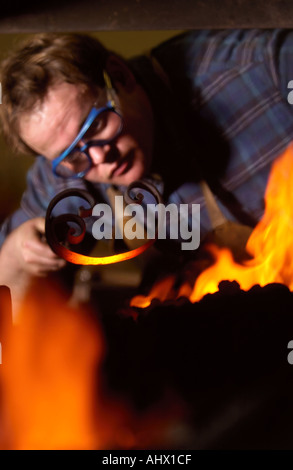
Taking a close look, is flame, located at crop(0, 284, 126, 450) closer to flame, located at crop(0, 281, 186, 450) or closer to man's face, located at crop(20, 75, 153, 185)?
flame, located at crop(0, 281, 186, 450)

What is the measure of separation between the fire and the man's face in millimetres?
255

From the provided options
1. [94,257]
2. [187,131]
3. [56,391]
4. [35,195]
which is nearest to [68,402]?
[56,391]

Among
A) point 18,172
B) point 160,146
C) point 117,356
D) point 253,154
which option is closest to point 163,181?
point 160,146

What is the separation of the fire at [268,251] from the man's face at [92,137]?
0.26 meters

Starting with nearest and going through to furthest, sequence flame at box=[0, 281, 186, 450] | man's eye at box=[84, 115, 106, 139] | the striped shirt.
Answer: flame at box=[0, 281, 186, 450], man's eye at box=[84, 115, 106, 139], the striped shirt

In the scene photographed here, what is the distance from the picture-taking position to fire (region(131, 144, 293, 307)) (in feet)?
3.05

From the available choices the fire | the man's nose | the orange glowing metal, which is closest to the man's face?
the man's nose

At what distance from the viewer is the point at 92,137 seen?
855 mm

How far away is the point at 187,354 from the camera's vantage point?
28.6 inches

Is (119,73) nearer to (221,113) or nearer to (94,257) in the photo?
(221,113)

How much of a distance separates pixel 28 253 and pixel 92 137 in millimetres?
278

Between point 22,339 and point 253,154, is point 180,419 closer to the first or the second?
point 22,339

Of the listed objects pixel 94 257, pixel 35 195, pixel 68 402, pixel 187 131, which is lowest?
pixel 68 402

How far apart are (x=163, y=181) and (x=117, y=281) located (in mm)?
243
